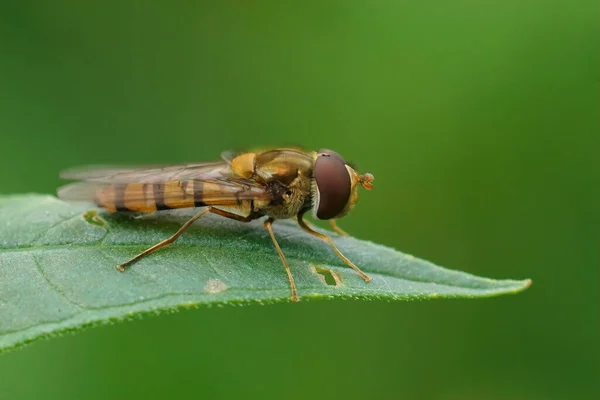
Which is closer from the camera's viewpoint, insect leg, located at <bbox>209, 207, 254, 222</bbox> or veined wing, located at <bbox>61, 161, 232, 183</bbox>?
insect leg, located at <bbox>209, 207, 254, 222</bbox>

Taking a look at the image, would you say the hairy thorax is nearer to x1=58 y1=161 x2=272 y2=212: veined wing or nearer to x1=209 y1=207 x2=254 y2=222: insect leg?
x1=58 y1=161 x2=272 y2=212: veined wing

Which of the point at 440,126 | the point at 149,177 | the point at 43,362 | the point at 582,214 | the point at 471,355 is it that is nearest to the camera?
the point at 149,177

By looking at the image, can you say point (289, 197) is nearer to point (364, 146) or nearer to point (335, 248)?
point (335, 248)

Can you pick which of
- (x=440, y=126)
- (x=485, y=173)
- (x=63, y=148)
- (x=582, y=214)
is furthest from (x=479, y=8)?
(x=63, y=148)

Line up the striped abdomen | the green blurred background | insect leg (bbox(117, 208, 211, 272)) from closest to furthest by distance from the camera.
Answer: insect leg (bbox(117, 208, 211, 272)), the striped abdomen, the green blurred background

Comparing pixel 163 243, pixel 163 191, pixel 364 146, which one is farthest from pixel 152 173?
pixel 364 146

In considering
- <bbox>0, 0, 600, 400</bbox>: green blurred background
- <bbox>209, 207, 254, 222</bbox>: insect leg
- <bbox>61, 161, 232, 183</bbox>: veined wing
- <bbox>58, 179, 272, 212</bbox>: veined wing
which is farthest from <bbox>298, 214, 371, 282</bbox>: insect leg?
<bbox>0, 0, 600, 400</bbox>: green blurred background

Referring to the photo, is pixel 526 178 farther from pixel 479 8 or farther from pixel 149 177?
pixel 149 177

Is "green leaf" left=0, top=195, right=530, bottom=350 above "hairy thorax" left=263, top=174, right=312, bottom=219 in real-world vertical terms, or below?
below
